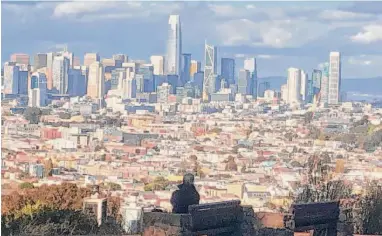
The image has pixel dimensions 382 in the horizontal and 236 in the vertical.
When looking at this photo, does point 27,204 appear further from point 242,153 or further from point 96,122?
point 96,122

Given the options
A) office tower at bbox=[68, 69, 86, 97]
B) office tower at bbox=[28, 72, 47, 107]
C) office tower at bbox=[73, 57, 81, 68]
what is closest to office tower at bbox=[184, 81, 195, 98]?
office tower at bbox=[68, 69, 86, 97]

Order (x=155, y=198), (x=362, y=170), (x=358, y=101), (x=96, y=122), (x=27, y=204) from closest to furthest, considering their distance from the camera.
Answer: (x=27, y=204) → (x=155, y=198) → (x=362, y=170) → (x=358, y=101) → (x=96, y=122)

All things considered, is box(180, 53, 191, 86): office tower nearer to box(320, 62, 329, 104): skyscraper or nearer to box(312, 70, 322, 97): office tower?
box(312, 70, 322, 97): office tower

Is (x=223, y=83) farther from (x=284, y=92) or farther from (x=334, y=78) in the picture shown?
(x=334, y=78)

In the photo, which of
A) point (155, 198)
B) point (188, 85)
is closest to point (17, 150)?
point (188, 85)

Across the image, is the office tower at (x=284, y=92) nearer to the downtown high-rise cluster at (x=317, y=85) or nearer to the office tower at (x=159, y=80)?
the downtown high-rise cluster at (x=317, y=85)
